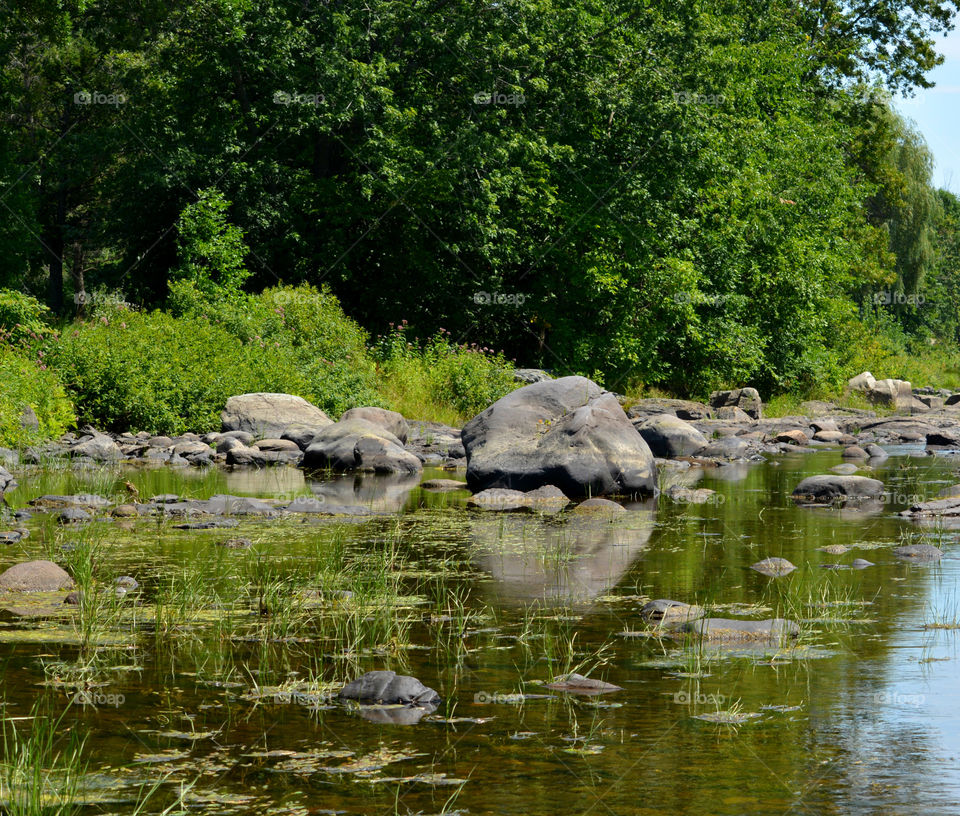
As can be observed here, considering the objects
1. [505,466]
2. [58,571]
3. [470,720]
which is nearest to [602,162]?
[505,466]

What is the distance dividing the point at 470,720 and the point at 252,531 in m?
5.68

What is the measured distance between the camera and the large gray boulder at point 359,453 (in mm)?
16547

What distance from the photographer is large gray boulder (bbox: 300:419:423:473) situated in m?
16.5

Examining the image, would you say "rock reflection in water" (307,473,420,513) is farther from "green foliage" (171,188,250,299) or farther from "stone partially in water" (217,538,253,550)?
"green foliage" (171,188,250,299)

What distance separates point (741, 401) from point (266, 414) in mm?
13704

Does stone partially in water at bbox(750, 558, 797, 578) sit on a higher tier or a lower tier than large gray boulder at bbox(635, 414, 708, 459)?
lower

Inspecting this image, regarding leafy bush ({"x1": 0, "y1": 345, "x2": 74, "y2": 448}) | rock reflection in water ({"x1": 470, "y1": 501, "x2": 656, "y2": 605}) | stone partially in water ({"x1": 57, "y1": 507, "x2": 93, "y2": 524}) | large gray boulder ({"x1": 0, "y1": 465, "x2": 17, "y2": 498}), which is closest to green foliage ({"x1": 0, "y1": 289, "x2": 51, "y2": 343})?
leafy bush ({"x1": 0, "y1": 345, "x2": 74, "y2": 448})

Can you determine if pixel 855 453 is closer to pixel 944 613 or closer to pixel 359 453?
pixel 359 453

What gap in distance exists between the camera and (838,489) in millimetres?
13805

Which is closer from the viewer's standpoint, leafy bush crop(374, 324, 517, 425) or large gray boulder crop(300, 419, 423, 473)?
large gray boulder crop(300, 419, 423, 473)

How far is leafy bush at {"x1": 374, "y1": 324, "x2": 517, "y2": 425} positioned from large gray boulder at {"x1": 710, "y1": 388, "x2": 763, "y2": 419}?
6704 millimetres

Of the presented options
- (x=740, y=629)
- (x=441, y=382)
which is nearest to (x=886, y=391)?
(x=441, y=382)

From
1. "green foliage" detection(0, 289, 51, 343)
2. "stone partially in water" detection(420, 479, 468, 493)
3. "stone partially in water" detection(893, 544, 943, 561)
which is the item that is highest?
"green foliage" detection(0, 289, 51, 343)

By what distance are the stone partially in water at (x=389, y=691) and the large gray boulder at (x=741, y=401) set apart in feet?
75.8
